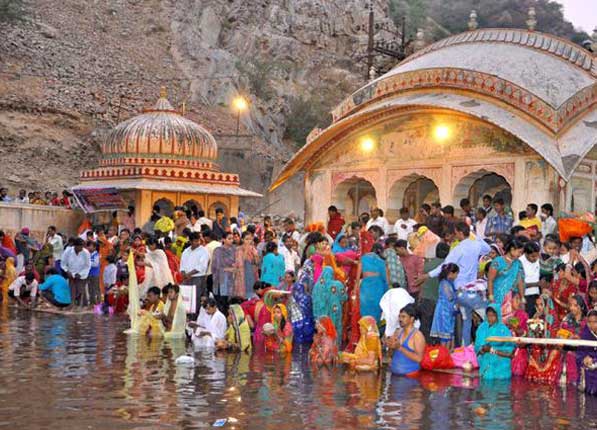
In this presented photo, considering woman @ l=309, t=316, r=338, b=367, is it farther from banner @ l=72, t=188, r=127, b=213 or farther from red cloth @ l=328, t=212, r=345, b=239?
Result: banner @ l=72, t=188, r=127, b=213

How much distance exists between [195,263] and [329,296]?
126 inches

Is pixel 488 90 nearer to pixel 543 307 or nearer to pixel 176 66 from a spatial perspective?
pixel 543 307

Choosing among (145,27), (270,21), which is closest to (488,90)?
(145,27)

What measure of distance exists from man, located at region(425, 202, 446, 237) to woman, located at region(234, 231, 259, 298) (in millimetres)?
2732

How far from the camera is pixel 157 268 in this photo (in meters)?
13.3

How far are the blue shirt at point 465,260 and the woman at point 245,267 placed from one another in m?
3.92

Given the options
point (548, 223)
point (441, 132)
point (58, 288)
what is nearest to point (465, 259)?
point (548, 223)

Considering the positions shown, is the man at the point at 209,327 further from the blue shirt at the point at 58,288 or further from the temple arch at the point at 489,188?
the temple arch at the point at 489,188

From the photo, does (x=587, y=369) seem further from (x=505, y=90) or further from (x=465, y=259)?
(x=505, y=90)

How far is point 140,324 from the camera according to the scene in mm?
11844

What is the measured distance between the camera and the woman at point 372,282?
383 inches

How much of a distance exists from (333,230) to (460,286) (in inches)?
210

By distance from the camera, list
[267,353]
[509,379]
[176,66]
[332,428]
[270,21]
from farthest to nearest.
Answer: [270,21]
[176,66]
[267,353]
[509,379]
[332,428]

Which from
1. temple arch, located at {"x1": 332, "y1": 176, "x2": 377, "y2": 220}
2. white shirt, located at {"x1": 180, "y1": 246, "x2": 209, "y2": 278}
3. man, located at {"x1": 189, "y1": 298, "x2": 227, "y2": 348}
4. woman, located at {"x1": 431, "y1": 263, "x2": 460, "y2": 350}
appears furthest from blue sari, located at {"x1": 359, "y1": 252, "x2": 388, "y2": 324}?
temple arch, located at {"x1": 332, "y1": 176, "x2": 377, "y2": 220}
